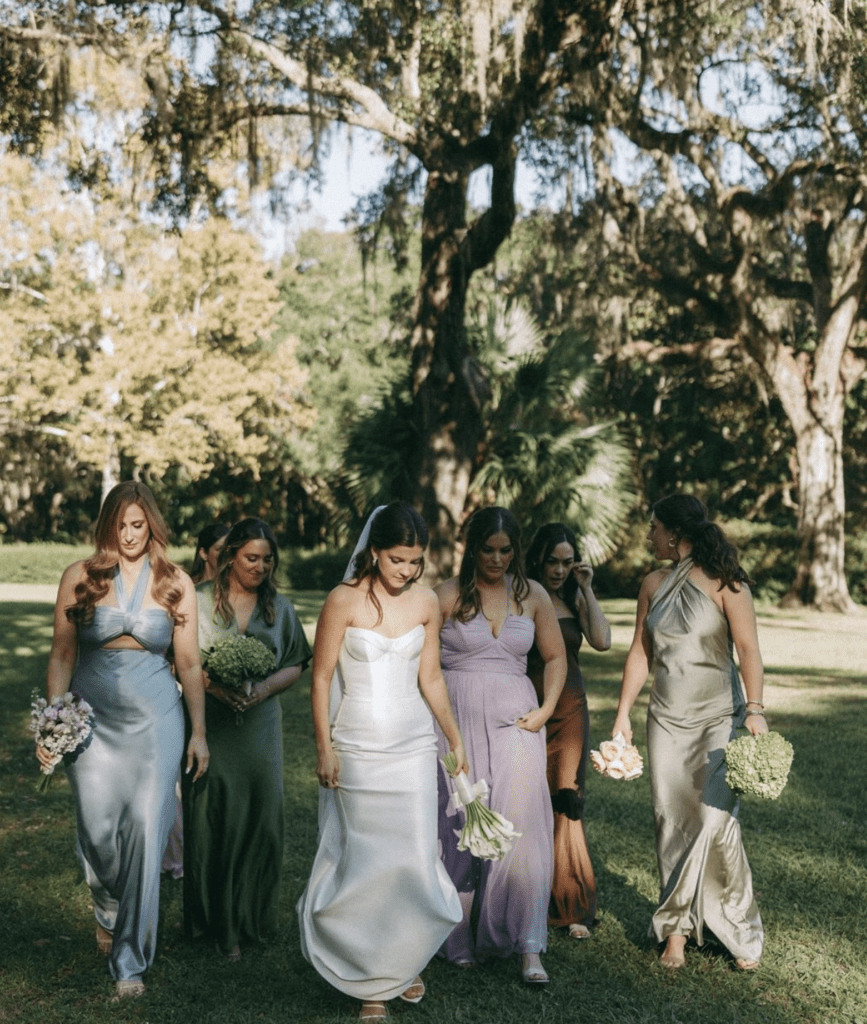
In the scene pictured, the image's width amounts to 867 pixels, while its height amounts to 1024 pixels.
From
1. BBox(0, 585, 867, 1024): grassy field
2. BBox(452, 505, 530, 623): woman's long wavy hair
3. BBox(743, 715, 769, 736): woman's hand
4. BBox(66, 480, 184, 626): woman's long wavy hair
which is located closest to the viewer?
BBox(0, 585, 867, 1024): grassy field

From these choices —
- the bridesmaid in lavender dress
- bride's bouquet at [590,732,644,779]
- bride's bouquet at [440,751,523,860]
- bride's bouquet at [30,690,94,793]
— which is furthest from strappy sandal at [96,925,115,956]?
bride's bouquet at [590,732,644,779]

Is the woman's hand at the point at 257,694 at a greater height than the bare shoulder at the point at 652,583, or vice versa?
the bare shoulder at the point at 652,583

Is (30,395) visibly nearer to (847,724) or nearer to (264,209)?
(264,209)

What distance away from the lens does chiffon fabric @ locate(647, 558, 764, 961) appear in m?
5.03

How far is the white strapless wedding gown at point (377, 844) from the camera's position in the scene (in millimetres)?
4492

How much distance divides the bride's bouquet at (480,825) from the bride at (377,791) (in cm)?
→ 16

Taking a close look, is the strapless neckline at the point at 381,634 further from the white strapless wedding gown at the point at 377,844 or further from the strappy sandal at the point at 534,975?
the strappy sandal at the point at 534,975

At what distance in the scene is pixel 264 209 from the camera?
15.7m

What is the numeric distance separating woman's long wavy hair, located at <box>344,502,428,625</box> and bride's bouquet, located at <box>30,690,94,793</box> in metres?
1.17

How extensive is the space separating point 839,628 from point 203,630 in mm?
18987

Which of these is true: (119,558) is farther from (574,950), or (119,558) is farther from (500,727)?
(574,950)

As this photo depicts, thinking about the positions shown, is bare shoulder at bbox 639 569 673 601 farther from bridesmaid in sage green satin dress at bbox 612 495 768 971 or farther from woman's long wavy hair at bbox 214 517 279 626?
woman's long wavy hair at bbox 214 517 279 626

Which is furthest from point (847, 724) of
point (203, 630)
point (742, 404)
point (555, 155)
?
point (742, 404)

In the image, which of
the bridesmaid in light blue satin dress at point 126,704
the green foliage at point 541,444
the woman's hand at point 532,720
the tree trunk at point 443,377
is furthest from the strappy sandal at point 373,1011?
the green foliage at point 541,444
